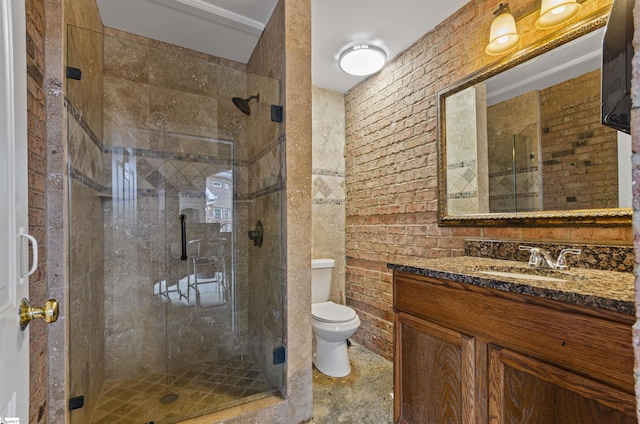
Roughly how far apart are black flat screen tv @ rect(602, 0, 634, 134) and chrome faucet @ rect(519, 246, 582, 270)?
2.39 ft

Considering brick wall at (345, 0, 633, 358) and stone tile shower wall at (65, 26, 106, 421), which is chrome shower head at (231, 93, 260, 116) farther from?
brick wall at (345, 0, 633, 358)

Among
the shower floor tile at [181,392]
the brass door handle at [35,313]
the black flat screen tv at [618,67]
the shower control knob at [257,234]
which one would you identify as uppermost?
the black flat screen tv at [618,67]

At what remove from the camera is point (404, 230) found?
2.33m

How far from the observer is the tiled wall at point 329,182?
2875 millimetres

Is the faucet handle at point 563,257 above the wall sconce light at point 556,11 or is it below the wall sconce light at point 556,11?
below

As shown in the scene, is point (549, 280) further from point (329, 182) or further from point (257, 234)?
point (329, 182)

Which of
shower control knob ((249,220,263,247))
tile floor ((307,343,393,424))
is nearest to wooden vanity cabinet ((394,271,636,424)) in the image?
tile floor ((307,343,393,424))

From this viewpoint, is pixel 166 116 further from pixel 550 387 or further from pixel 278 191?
pixel 550 387

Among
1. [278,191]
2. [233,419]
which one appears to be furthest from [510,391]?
[278,191]

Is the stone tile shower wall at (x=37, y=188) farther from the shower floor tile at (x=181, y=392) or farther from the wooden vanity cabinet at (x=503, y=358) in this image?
the wooden vanity cabinet at (x=503, y=358)

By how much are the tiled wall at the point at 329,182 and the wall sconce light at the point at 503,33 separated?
5.04ft

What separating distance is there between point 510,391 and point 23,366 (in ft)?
4.89

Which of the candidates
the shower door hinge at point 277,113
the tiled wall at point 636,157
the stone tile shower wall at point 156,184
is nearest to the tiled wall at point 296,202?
the shower door hinge at point 277,113

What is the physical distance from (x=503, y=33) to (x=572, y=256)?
119cm
